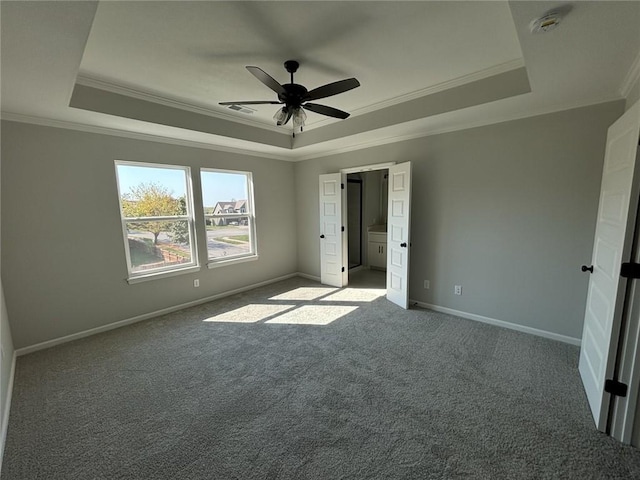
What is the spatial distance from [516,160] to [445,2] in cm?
201

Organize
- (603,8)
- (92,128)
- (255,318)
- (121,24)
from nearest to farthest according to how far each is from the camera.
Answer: (603,8) → (121,24) → (92,128) → (255,318)

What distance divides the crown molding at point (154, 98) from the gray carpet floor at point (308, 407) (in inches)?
104

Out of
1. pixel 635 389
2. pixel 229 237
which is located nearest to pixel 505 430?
pixel 635 389

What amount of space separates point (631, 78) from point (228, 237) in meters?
4.76

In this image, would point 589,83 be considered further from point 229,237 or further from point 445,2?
point 229,237

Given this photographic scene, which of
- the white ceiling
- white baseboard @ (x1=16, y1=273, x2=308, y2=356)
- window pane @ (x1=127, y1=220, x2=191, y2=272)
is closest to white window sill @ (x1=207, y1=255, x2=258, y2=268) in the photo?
window pane @ (x1=127, y1=220, x2=191, y2=272)

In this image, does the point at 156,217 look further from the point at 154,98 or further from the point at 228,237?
the point at 154,98

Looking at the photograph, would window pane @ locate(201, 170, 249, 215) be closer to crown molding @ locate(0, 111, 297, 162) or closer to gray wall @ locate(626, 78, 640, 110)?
crown molding @ locate(0, 111, 297, 162)

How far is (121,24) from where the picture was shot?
70.1 inches

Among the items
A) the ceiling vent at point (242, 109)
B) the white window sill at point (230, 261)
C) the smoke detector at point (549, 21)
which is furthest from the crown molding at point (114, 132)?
the smoke detector at point (549, 21)

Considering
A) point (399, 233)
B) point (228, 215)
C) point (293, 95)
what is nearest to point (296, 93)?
point (293, 95)

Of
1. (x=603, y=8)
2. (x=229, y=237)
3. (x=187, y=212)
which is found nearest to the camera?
(x=603, y=8)

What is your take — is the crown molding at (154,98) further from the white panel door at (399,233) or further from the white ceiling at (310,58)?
the white panel door at (399,233)

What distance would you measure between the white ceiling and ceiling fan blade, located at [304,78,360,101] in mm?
317
